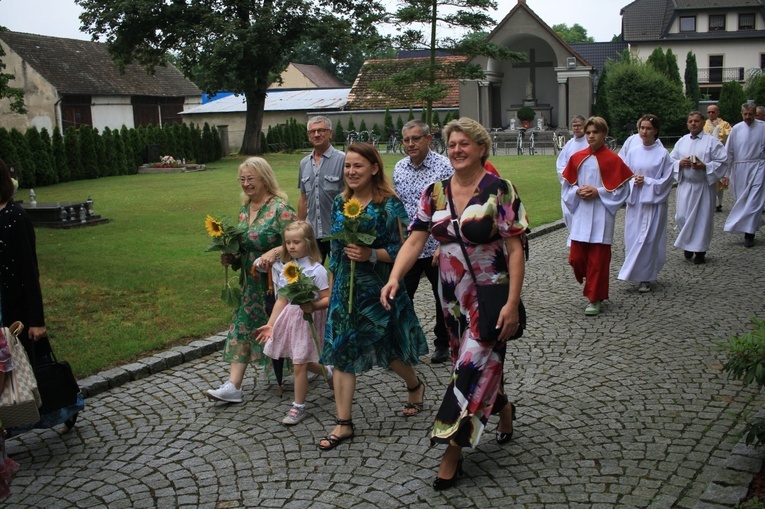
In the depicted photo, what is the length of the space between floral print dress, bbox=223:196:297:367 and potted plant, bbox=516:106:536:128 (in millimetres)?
45036

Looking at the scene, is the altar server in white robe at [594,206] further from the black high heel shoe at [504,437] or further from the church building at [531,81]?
the church building at [531,81]

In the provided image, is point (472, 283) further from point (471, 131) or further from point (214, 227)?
point (214, 227)

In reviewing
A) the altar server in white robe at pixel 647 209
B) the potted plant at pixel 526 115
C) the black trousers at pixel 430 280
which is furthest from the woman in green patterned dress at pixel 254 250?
the potted plant at pixel 526 115

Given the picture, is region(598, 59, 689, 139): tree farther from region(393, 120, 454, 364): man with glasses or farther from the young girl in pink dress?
the young girl in pink dress

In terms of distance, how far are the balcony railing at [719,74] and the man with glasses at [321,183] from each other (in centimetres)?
5947

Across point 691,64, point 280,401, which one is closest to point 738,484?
point 280,401

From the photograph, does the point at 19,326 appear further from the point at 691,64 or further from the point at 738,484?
the point at 691,64

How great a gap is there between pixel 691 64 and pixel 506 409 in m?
51.8

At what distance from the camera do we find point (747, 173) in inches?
550

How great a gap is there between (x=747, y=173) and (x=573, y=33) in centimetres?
12043

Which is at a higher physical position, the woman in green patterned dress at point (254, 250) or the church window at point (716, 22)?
the church window at point (716, 22)

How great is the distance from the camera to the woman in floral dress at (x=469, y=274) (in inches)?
189

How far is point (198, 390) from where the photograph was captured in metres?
6.91

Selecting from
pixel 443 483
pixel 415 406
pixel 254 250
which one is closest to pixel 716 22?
pixel 254 250
